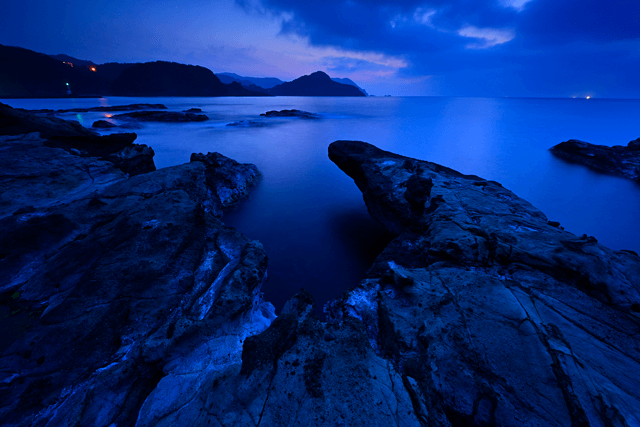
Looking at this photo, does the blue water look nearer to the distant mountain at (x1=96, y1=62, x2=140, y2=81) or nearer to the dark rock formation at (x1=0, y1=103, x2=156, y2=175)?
the dark rock formation at (x1=0, y1=103, x2=156, y2=175)

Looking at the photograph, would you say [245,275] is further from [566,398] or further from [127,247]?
[566,398]

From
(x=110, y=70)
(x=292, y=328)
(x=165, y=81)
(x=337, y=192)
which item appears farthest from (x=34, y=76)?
(x=292, y=328)

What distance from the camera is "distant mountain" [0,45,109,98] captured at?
10556 cm

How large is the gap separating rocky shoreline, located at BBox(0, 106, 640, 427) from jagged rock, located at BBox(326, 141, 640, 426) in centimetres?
3

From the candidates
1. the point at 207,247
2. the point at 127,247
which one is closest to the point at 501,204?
the point at 207,247

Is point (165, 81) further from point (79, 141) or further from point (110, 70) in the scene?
point (79, 141)

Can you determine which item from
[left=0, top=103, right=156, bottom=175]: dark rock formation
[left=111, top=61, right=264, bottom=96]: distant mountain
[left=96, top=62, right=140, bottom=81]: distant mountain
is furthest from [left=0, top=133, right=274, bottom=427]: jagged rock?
[left=96, top=62, right=140, bottom=81]: distant mountain

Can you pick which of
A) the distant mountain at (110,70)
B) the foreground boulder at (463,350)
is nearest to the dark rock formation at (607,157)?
the foreground boulder at (463,350)

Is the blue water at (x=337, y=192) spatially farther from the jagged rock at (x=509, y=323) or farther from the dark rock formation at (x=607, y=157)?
the jagged rock at (x=509, y=323)

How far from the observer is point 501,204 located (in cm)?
852

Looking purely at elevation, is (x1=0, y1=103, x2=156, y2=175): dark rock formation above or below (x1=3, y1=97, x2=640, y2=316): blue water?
above

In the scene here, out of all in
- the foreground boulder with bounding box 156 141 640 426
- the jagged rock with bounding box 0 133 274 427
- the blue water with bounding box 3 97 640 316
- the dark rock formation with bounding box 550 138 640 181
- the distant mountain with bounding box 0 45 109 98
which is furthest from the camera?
the distant mountain with bounding box 0 45 109 98

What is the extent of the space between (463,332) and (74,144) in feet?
53.8

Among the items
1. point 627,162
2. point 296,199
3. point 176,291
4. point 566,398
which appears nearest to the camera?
point 566,398
